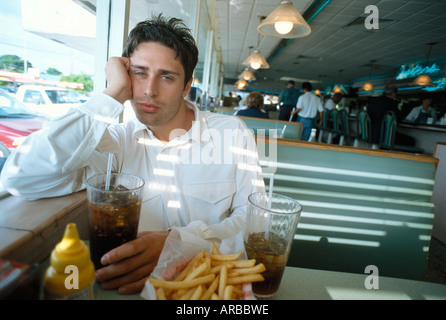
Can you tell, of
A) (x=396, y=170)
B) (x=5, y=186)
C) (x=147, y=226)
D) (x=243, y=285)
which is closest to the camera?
(x=243, y=285)

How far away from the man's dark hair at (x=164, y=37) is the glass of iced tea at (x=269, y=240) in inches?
37.5

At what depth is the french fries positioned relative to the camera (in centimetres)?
62

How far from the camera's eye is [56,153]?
98cm

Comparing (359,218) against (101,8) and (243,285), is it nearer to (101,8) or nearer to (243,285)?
(243,285)

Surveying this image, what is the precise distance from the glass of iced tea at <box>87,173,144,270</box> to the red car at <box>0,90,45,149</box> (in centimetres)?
60

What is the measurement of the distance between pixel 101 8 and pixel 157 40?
31.7 inches

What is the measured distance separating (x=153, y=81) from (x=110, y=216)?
80 cm

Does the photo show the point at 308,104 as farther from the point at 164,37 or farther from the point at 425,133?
the point at 164,37

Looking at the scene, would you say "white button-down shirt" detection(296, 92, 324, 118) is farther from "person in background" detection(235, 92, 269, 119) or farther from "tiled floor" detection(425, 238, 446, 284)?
"tiled floor" detection(425, 238, 446, 284)

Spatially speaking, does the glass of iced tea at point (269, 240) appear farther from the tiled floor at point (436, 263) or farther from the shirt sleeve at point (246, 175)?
the tiled floor at point (436, 263)

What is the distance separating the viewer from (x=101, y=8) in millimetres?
1835

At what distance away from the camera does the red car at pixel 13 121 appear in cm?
104

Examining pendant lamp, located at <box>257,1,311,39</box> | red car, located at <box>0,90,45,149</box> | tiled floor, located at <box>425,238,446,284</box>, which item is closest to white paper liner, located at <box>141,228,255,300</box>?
red car, located at <box>0,90,45,149</box>
